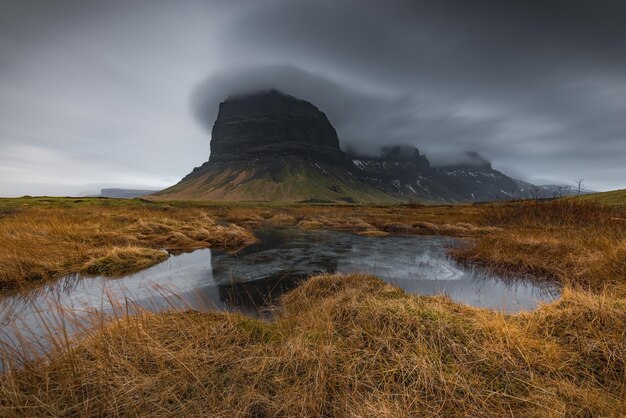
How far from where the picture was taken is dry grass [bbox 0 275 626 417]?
3574 millimetres

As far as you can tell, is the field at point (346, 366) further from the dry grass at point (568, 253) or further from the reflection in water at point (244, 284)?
the dry grass at point (568, 253)

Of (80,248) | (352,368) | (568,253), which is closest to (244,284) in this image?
(352,368)

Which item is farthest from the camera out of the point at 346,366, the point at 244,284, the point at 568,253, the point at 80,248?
the point at 80,248

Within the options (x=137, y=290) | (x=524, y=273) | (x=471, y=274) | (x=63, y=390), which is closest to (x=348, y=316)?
(x=63, y=390)

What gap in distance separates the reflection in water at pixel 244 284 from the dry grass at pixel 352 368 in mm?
1198

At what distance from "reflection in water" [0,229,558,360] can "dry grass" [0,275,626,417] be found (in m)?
1.20

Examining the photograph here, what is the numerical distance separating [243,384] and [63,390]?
90.0 inches

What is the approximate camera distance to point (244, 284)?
41.1 ft

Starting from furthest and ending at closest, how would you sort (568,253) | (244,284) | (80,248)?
(80,248) → (568,253) → (244,284)

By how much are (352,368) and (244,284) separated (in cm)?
895

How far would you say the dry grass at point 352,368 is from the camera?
3574 millimetres

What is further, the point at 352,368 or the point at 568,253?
the point at 568,253

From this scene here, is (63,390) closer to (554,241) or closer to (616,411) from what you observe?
(616,411)

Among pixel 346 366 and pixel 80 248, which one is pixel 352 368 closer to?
pixel 346 366
